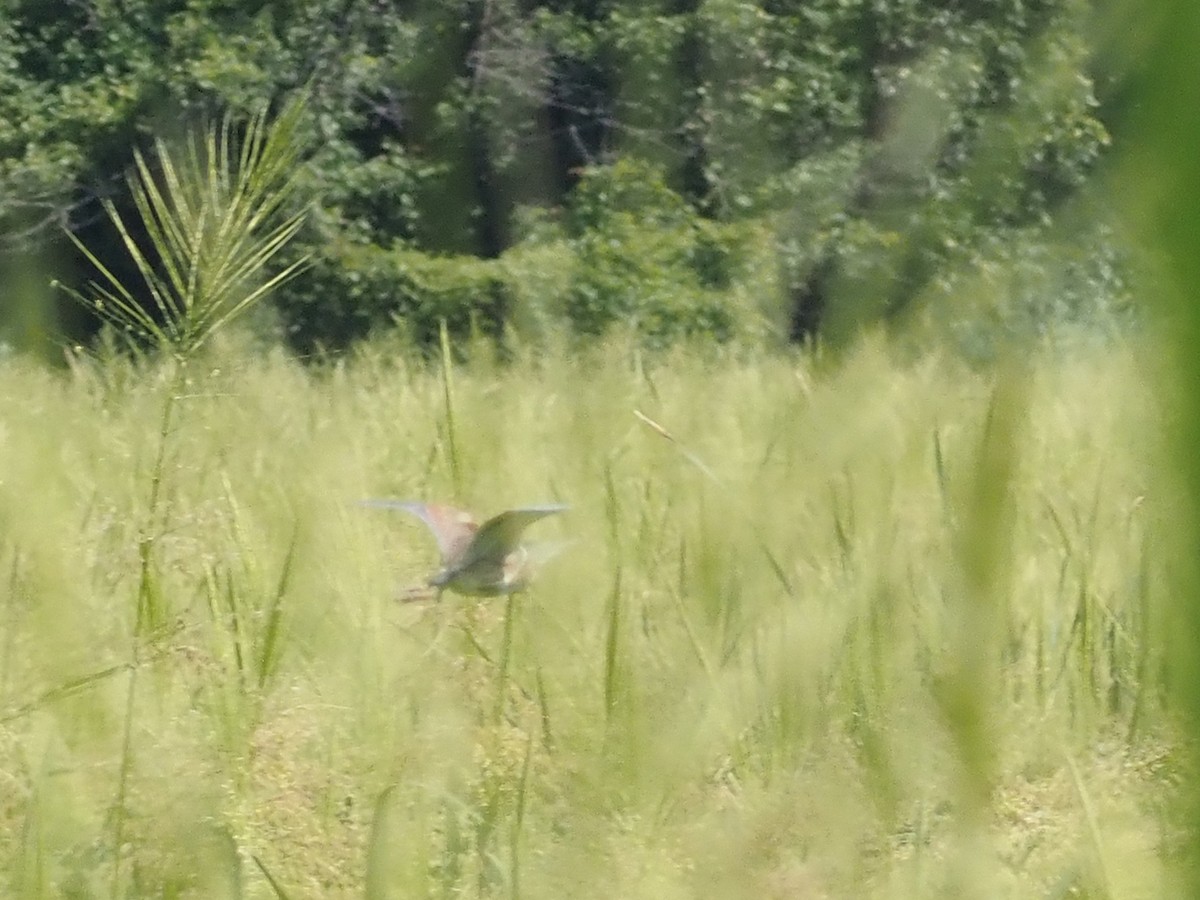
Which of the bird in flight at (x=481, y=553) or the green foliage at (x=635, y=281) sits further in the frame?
the green foliage at (x=635, y=281)

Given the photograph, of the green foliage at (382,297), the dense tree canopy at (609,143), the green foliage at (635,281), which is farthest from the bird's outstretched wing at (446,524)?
the green foliage at (382,297)

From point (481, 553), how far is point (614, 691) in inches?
3.6

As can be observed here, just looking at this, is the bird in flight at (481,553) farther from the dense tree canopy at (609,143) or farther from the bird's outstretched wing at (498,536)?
the dense tree canopy at (609,143)

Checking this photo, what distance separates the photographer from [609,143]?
159 centimetres

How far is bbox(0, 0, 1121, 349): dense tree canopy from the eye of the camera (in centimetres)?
52

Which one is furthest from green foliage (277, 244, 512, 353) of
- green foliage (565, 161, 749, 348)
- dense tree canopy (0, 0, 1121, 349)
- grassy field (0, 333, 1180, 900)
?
grassy field (0, 333, 1180, 900)

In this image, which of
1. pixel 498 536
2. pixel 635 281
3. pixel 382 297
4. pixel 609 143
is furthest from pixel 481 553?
pixel 382 297

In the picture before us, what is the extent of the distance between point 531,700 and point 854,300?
314 millimetres

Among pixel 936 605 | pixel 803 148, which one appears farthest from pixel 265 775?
pixel 803 148

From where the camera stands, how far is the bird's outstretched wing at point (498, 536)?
0.60 m

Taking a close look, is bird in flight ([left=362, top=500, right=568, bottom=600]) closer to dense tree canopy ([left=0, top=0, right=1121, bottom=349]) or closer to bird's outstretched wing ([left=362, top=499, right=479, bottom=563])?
bird's outstretched wing ([left=362, top=499, right=479, bottom=563])

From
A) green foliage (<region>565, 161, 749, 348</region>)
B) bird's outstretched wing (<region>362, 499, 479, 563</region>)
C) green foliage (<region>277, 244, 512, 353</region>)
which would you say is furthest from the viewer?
green foliage (<region>277, 244, 512, 353</region>)

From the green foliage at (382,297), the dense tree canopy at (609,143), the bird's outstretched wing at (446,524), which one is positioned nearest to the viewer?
the dense tree canopy at (609,143)

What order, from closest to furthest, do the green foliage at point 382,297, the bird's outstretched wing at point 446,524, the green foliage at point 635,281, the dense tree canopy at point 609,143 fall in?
the dense tree canopy at point 609,143
the bird's outstretched wing at point 446,524
the green foliage at point 635,281
the green foliage at point 382,297
